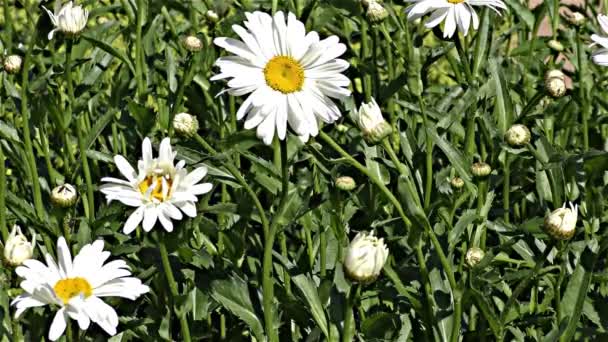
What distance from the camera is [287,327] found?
2.12 meters

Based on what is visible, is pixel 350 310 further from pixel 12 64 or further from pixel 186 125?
pixel 12 64

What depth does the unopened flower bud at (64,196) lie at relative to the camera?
1.80m

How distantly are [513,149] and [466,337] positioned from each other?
0.40 meters

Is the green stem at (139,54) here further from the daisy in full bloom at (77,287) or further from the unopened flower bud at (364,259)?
the unopened flower bud at (364,259)

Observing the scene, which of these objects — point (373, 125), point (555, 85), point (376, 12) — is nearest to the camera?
point (373, 125)

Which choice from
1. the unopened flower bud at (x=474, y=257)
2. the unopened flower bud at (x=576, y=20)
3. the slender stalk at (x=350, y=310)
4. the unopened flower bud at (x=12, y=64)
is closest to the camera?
the slender stalk at (x=350, y=310)

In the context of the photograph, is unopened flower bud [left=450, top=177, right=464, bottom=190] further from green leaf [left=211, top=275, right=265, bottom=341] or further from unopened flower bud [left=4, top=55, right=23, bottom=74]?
unopened flower bud [left=4, top=55, right=23, bottom=74]

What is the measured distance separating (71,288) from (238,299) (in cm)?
37

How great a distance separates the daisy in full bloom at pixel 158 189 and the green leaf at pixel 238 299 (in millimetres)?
271

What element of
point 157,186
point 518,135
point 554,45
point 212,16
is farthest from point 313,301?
point 554,45

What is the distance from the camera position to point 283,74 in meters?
1.73

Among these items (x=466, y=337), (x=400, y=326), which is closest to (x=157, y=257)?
(x=400, y=326)

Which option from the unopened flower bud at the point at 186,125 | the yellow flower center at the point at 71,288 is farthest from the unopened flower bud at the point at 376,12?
the yellow flower center at the point at 71,288

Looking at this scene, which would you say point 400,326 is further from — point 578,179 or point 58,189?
point 58,189
